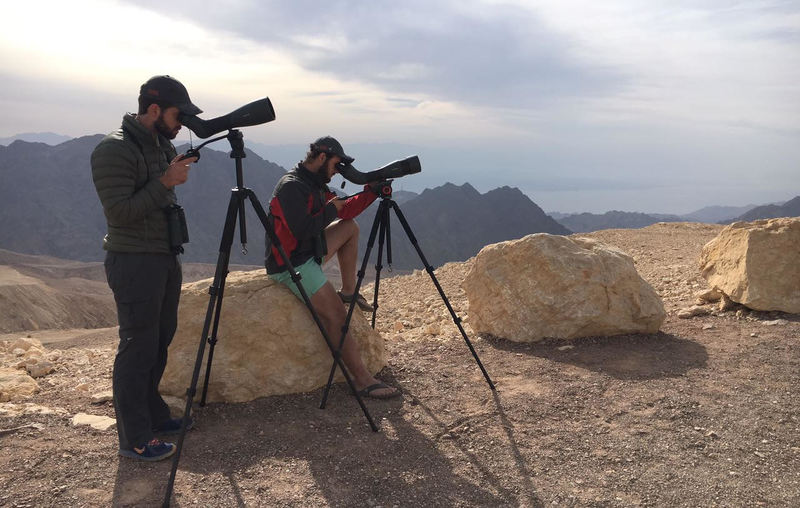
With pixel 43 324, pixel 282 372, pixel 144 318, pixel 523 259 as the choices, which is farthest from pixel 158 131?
pixel 43 324

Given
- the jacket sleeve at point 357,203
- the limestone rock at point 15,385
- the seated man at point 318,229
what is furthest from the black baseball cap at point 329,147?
the limestone rock at point 15,385

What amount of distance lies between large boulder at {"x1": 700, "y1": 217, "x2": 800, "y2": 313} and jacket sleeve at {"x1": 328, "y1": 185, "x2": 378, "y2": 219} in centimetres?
546

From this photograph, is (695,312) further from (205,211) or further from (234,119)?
(205,211)

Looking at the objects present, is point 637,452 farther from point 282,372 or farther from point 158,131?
point 158,131

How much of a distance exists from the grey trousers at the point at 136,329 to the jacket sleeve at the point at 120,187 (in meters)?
0.36

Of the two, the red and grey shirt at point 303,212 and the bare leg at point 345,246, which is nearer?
the red and grey shirt at point 303,212

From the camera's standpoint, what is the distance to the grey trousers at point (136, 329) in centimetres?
395

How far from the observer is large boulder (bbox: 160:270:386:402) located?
5281 millimetres

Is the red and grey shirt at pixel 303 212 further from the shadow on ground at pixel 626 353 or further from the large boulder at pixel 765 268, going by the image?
the large boulder at pixel 765 268

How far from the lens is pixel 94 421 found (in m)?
4.82

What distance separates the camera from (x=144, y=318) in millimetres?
4027

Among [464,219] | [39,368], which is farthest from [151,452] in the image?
[464,219]

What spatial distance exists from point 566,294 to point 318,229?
3655 mm

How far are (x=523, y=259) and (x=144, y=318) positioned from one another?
16.1 ft
